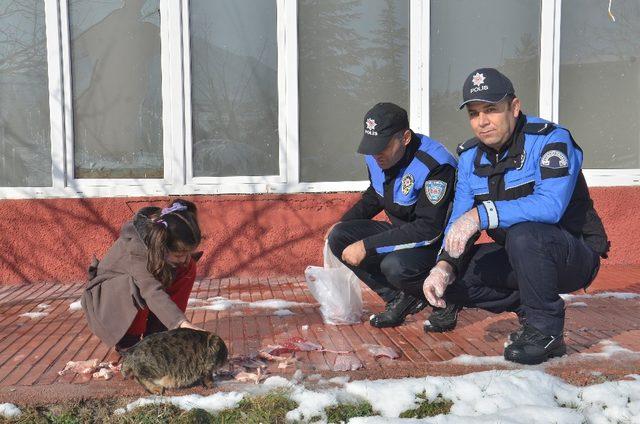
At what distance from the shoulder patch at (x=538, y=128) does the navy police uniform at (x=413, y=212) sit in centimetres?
62

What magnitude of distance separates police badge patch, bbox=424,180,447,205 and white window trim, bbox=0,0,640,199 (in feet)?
8.68

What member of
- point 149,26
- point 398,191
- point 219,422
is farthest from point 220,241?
point 219,422

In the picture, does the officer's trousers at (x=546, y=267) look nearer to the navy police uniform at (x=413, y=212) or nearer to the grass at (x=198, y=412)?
the navy police uniform at (x=413, y=212)

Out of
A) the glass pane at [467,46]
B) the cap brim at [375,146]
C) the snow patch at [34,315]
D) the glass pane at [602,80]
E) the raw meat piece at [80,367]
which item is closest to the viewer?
the raw meat piece at [80,367]

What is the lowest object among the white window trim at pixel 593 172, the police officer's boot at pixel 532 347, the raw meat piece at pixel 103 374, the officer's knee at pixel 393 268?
the raw meat piece at pixel 103 374

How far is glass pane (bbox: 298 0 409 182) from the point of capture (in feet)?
21.7

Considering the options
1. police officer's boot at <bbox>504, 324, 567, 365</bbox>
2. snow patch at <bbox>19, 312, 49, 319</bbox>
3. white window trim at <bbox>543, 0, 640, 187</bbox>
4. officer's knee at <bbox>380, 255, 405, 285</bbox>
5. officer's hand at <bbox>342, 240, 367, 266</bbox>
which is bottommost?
snow patch at <bbox>19, 312, 49, 319</bbox>

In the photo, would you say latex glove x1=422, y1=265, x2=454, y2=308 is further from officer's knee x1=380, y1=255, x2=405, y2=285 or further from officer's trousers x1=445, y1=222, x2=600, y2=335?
officer's knee x1=380, y1=255, x2=405, y2=285

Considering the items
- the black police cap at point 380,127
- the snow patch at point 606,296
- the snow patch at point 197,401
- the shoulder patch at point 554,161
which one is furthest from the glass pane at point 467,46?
the snow patch at point 197,401

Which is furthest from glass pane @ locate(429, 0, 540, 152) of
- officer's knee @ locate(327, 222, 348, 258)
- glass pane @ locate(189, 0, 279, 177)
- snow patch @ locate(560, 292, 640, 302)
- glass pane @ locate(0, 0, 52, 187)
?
glass pane @ locate(0, 0, 52, 187)

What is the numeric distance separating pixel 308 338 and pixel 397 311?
2.08 feet

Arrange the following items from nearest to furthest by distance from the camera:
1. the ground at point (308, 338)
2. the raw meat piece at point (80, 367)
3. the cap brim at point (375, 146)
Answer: the ground at point (308, 338), the raw meat piece at point (80, 367), the cap brim at point (375, 146)

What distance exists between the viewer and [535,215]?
3438 millimetres

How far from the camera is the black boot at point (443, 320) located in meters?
4.27
